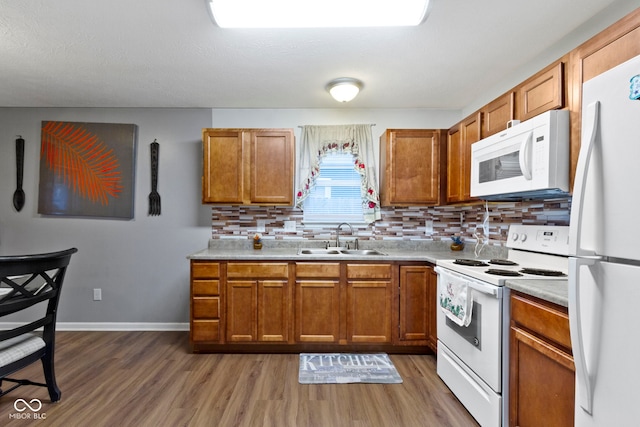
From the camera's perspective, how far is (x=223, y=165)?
9.72 feet

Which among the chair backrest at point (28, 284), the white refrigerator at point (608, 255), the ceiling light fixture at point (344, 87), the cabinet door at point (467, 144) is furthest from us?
the ceiling light fixture at point (344, 87)

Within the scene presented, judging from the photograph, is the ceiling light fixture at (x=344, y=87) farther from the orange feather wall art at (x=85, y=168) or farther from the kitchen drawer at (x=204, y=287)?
the orange feather wall art at (x=85, y=168)

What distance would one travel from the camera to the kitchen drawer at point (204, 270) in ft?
8.79

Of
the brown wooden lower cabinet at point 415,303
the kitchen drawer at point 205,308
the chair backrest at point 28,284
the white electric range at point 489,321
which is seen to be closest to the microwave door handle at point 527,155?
the white electric range at point 489,321

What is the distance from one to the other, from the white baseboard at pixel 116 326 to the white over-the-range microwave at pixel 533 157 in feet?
10.7

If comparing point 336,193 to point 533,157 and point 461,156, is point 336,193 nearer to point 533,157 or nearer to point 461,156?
point 461,156

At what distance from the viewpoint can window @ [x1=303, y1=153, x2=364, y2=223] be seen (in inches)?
131

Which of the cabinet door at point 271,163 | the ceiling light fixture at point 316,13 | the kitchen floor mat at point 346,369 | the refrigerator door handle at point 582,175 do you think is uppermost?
the ceiling light fixture at point 316,13

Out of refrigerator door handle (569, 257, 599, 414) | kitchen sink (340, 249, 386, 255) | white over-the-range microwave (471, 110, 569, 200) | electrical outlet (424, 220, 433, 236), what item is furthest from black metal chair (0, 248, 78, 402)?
electrical outlet (424, 220, 433, 236)

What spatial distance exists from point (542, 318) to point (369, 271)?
56.6 inches

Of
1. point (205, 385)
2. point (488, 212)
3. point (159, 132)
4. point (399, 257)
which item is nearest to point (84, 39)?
point (159, 132)

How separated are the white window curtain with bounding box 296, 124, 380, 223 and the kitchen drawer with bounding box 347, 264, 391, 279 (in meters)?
0.66

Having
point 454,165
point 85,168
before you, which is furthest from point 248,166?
point 454,165

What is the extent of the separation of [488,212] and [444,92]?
122cm
